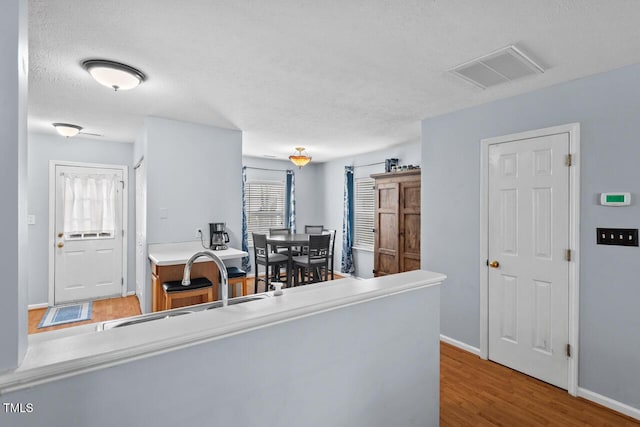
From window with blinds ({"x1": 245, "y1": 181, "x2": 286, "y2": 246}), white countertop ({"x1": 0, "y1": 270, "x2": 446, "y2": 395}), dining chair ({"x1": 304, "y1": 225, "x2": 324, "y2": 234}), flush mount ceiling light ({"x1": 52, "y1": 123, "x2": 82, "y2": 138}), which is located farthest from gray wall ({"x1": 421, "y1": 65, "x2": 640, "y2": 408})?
flush mount ceiling light ({"x1": 52, "y1": 123, "x2": 82, "y2": 138})

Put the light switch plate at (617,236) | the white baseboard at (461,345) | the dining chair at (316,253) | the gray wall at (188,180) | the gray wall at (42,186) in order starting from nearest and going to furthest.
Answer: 1. the light switch plate at (617,236)
2. the white baseboard at (461,345)
3. the gray wall at (188,180)
4. the gray wall at (42,186)
5. the dining chair at (316,253)

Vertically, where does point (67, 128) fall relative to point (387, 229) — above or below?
above

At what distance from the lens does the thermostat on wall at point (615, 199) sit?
2.21m

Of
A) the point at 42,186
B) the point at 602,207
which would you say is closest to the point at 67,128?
the point at 42,186

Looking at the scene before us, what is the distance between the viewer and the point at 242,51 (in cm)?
207

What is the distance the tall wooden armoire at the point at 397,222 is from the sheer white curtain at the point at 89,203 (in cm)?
421

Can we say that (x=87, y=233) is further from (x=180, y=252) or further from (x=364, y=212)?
(x=364, y=212)

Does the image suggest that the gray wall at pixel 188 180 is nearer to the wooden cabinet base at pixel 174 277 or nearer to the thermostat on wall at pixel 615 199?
the wooden cabinet base at pixel 174 277

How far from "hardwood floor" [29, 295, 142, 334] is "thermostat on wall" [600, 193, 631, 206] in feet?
16.9

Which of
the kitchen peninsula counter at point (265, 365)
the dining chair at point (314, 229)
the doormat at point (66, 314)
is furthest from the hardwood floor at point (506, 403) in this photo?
the doormat at point (66, 314)

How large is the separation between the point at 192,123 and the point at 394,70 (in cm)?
262

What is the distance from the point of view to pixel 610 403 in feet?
7.55

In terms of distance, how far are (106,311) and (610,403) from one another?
18.0ft

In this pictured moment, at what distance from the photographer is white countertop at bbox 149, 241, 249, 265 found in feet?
10.8
